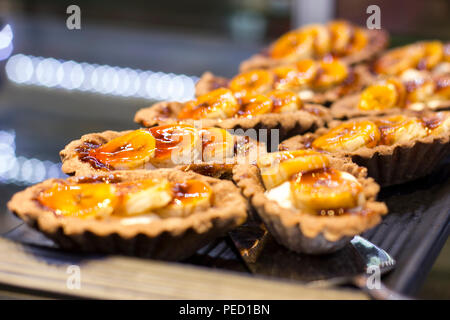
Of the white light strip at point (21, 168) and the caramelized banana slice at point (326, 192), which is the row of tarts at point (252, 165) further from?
the white light strip at point (21, 168)

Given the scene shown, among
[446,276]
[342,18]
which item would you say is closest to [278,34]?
[342,18]

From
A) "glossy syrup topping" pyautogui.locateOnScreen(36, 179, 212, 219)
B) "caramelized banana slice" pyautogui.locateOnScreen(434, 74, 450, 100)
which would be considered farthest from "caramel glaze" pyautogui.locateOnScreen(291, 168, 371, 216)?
"caramelized banana slice" pyautogui.locateOnScreen(434, 74, 450, 100)

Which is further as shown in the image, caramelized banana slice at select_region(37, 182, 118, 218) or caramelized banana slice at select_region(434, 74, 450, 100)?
caramelized banana slice at select_region(434, 74, 450, 100)

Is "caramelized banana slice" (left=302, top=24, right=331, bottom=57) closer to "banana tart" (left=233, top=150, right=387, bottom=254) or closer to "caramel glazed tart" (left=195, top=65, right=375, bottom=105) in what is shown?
"caramel glazed tart" (left=195, top=65, right=375, bottom=105)

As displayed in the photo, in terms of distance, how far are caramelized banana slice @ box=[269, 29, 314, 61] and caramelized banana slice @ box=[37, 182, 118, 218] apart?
8.35ft

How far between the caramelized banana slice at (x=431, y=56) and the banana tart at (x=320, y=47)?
0.39 metres

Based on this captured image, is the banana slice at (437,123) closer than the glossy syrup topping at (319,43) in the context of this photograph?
Yes

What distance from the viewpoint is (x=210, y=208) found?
186cm

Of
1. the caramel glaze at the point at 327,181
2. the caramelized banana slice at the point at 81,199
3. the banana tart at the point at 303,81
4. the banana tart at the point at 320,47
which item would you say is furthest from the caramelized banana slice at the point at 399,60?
the caramelized banana slice at the point at 81,199

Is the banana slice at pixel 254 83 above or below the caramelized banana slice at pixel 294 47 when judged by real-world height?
below

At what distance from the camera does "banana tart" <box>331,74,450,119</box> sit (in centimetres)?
312

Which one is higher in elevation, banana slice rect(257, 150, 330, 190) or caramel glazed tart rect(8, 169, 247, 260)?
banana slice rect(257, 150, 330, 190)

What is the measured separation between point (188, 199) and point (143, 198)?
156 mm

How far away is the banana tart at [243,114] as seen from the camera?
272cm
